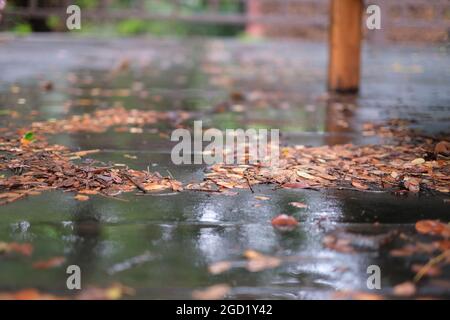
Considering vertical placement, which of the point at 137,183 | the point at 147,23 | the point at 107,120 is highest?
the point at 147,23

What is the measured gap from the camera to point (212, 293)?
215 centimetres

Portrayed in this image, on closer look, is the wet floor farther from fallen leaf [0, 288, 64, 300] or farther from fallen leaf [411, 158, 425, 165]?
fallen leaf [411, 158, 425, 165]

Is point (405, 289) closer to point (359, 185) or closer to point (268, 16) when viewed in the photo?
point (359, 185)

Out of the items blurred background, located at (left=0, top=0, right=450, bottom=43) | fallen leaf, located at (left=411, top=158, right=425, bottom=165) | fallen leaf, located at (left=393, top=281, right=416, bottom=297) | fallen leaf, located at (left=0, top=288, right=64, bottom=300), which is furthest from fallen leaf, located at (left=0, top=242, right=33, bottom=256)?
blurred background, located at (left=0, top=0, right=450, bottom=43)

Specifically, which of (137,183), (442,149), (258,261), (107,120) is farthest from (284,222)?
(107,120)

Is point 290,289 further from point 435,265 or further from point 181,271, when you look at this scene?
point 435,265

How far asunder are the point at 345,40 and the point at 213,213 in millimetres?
5177

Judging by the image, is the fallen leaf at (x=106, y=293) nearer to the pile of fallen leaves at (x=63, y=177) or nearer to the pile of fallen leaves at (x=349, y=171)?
the pile of fallen leaves at (x=63, y=177)

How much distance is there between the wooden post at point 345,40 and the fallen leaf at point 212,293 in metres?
5.90

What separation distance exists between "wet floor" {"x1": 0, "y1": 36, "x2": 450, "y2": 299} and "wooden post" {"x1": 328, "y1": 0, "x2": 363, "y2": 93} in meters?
0.42

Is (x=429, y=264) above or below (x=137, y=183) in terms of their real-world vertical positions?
below

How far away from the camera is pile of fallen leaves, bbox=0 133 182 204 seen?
3293 mm

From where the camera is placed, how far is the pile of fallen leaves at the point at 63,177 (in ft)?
10.8
